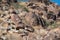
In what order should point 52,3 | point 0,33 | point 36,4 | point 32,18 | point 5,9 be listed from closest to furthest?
point 0,33
point 32,18
point 5,9
point 36,4
point 52,3

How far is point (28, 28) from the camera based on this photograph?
56.5ft

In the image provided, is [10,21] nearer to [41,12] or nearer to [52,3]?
[41,12]

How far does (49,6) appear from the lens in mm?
24031

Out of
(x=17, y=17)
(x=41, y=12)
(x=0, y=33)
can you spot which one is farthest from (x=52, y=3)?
(x=0, y=33)

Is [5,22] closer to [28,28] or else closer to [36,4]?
[28,28]

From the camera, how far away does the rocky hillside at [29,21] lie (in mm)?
16234

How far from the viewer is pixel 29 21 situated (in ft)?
61.6

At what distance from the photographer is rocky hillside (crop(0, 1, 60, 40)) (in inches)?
639

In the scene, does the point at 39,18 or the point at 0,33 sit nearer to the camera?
the point at 0,33

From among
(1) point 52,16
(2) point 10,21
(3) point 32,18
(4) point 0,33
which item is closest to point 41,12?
(1) point 52,16

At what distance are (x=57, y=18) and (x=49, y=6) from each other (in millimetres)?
3233

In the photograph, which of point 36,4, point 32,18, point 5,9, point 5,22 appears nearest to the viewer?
point 5,22

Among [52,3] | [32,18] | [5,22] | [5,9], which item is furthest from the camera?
[52,3]

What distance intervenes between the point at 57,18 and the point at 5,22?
480 cm
